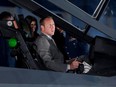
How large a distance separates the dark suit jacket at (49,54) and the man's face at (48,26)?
1.9 inches

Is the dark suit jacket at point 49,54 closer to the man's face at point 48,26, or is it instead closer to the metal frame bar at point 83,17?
the man's face at point 48,26

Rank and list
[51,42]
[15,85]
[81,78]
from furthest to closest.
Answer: [51,42], [81,78], [15,85]

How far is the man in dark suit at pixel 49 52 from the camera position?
2.56m

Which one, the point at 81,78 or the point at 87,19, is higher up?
the point at 87,19

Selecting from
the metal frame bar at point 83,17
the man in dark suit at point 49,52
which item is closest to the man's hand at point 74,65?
the man in dark suit at point 49,52

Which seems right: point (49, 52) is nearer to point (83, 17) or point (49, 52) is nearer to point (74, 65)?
point (74, 65)

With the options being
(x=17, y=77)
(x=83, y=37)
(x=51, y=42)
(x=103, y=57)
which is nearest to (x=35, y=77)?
(x=17, y=77)

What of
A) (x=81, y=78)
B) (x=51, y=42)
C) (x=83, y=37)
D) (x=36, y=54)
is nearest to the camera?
(x=81, y=78)

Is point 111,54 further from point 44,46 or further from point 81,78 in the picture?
point 44,46

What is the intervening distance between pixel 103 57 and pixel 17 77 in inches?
22.6

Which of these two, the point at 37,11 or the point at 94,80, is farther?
the point at 37,11

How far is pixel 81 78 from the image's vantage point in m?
2.31

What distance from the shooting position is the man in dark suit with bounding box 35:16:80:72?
101 inches

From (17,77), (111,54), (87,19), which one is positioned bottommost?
(17,77)
